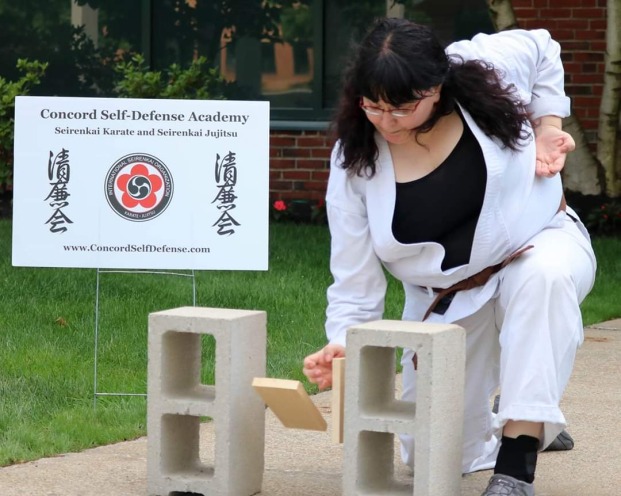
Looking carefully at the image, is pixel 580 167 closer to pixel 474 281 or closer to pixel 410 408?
pixel 474 281

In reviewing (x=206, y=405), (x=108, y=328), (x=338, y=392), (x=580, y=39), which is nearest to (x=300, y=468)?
(x=206, y=405)

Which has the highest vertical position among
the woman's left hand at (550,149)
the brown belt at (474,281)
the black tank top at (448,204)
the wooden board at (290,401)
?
the woman's left hand at (550,149)

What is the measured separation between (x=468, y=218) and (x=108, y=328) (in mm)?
3137

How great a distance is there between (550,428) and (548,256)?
47 cm

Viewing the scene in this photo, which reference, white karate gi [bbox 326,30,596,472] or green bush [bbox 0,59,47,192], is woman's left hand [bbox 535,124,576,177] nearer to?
white karate gi [bbox 326,30,596,472]

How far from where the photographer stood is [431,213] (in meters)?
3.76

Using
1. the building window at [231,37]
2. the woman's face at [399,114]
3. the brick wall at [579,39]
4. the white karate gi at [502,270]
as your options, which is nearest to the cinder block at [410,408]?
the white karate gi at [502,270]

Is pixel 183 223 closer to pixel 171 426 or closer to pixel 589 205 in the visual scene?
pixel 171 426

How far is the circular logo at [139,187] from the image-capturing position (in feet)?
16.6

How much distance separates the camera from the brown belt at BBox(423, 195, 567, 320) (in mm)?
3736

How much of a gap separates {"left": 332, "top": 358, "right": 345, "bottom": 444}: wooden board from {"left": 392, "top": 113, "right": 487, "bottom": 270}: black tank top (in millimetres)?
424

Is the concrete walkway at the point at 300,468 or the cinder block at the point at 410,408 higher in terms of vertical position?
the cinder block at the point at 410,408

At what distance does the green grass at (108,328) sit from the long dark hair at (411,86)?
152 cm

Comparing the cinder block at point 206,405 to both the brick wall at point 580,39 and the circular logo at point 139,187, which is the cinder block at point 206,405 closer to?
the circular logo at point 139,187
